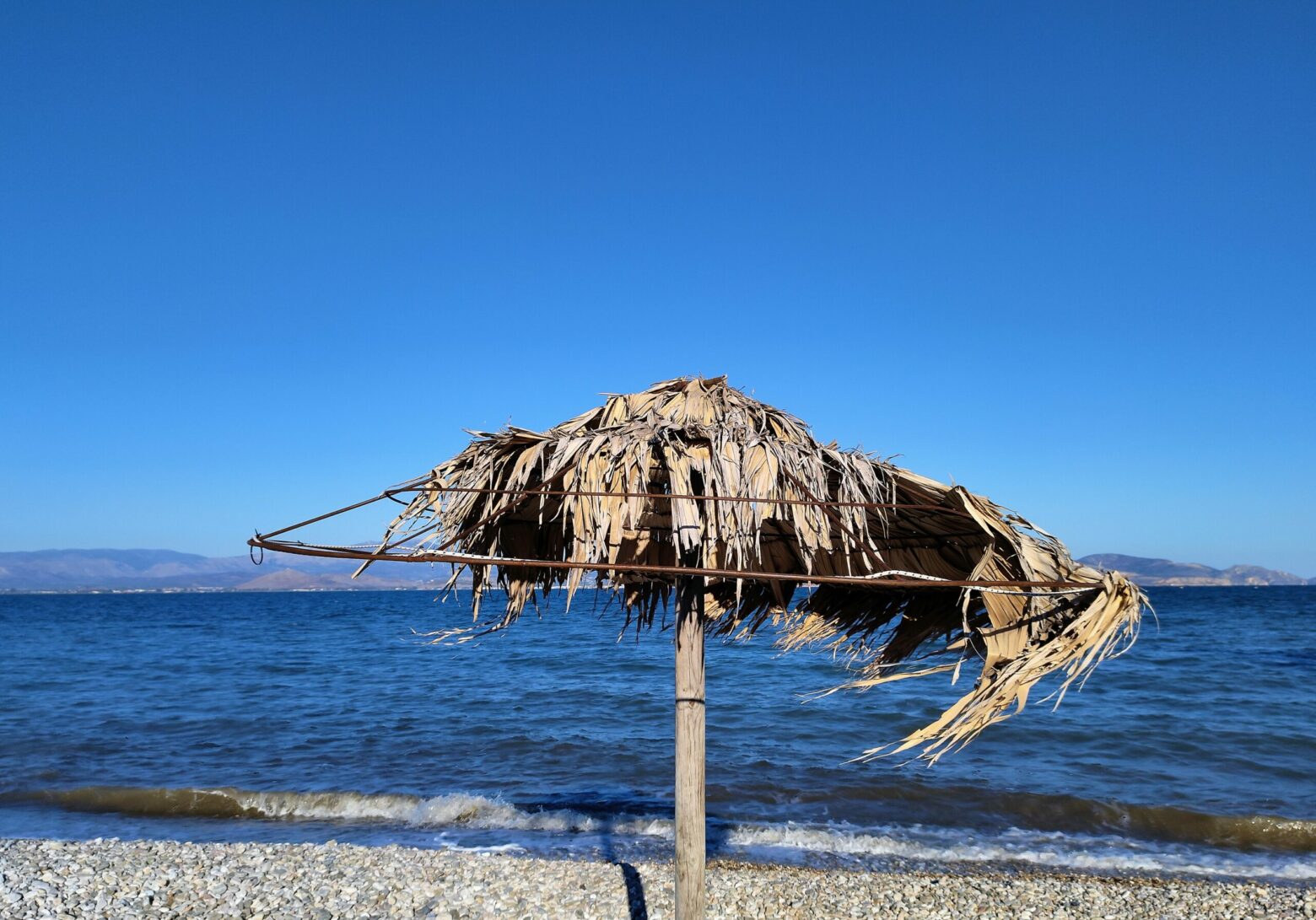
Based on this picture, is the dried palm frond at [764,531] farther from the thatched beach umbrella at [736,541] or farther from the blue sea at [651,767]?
the blue sea at [651,767]

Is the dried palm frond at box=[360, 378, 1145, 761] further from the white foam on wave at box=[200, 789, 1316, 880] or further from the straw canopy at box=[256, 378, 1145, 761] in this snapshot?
the white foam on wave at box=[200, 789, 1316, 880]

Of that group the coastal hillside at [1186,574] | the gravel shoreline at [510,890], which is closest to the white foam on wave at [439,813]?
the gravel shoreline at [510,890]

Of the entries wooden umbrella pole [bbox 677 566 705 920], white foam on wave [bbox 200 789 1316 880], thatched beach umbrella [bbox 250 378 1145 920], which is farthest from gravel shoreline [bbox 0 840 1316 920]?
thatched beach umbrella [bbox 250 378 1145 920]

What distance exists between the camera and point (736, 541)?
9.99 feet

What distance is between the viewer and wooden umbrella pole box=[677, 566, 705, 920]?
3.48 metres

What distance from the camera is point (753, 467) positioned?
3.18 meters

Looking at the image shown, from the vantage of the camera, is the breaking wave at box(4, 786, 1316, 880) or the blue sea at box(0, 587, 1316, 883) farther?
the blue sea at box(0, 587, 1316, 883)

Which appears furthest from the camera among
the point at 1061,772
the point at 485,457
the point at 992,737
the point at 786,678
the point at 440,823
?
the point at 786,678

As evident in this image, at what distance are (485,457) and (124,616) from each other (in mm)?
61223

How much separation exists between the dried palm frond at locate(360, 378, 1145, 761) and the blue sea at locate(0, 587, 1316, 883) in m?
1.21

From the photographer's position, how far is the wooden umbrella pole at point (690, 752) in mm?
3482

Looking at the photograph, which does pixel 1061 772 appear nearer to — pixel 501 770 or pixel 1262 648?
pixel 501 770

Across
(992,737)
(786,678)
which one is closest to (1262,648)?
(786,678)

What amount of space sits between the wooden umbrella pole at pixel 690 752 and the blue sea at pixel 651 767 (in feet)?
4.03
